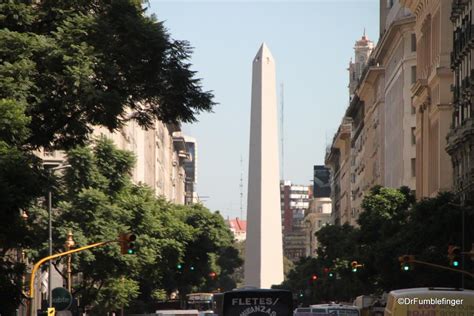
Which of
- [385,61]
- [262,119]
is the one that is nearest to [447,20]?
[262,119]

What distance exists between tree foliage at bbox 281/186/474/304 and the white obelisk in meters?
6.33

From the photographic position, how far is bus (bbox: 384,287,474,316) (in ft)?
94.3

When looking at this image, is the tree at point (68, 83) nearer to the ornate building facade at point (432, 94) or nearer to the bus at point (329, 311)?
the bus at point (329, 311)

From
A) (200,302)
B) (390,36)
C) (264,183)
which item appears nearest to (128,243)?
(200,302)

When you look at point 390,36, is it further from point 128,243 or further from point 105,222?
point 128,243

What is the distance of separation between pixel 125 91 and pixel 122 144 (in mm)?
93849

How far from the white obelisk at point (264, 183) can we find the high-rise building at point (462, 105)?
1686 inches

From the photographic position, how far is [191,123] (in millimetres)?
41750

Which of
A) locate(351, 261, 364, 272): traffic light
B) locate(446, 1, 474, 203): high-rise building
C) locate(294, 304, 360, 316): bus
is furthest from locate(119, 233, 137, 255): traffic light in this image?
locate(351, 261, 364, 272): traffic light

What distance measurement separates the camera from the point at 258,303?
5772 centimetres

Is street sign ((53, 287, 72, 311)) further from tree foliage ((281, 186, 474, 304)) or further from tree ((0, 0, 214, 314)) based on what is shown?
tree foliage ((281, 186, 474, 304))

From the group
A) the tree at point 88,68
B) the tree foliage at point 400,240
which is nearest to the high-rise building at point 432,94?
the tree foliage at point 400,240

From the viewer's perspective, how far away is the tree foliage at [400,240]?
8906cm

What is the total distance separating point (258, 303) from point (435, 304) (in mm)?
29121
